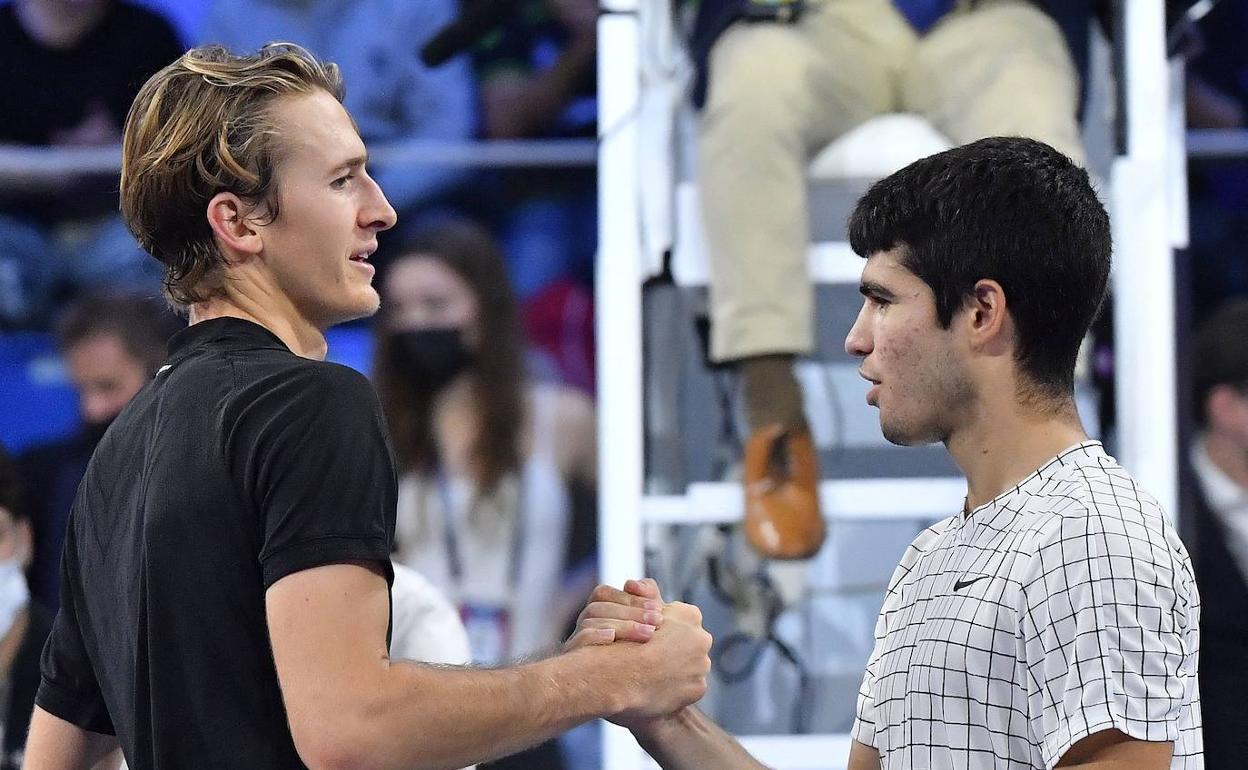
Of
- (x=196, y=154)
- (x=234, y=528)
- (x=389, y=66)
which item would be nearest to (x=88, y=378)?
(x=389, y=66)

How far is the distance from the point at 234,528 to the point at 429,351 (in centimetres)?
187

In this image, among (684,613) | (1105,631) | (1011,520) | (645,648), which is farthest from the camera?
(684,613)

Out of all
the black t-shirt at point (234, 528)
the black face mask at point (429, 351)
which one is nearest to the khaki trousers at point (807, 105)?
the black face mask at point (429, 351)

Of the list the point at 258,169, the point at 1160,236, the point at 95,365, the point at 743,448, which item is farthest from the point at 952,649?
the point at 95,365

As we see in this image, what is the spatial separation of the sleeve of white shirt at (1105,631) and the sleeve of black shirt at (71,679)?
850 millimetres

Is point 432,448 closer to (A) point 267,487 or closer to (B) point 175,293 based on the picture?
(B) point 175,293

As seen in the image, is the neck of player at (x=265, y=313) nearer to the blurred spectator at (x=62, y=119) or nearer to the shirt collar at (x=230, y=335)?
the shirt collar at (x=230, y=335)

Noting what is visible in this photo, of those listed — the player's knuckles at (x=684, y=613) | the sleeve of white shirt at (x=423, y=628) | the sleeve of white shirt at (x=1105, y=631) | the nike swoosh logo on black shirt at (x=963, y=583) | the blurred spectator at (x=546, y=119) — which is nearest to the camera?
the sleeve of white shirt at (x=1105, y=631)

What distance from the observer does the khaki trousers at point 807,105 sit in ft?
8.85

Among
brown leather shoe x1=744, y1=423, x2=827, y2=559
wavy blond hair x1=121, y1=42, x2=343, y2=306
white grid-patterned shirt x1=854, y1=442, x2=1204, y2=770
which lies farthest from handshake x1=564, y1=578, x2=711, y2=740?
brown leather shoe x1=744, y1=423, x2=827, y2=559

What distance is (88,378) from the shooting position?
3.01 m

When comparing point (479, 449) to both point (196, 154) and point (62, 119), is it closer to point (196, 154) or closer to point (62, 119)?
point (62, 119)

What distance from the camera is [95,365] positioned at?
3008mm

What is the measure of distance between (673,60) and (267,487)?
78.9 inches
